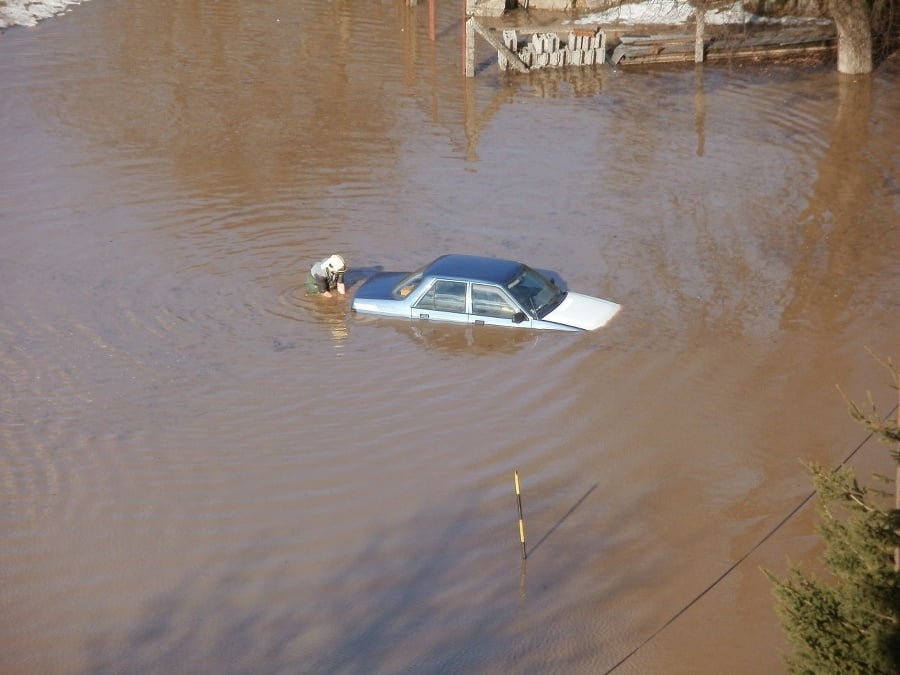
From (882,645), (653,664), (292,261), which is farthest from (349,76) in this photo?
(882,645)

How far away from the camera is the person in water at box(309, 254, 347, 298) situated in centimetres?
1578

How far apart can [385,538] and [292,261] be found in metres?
8.11

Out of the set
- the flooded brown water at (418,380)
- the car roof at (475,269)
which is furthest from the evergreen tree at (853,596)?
the car roof at (475,269)

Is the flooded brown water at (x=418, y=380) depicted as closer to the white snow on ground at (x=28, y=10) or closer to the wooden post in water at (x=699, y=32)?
the wooden post in water at (x=699, y=32)

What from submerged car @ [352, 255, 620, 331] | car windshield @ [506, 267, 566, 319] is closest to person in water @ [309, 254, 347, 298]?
submerged car @ [352, 255, 620, 331]

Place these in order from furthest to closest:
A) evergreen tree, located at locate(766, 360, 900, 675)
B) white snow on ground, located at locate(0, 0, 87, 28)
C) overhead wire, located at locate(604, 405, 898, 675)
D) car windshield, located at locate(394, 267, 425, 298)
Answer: white snow on ground, located at locate(0, 0, 87, 28) < car windshield, located at locate(394, 267, 425, 298) < overhead wire, located at locate(604, 405, 898, 675) < evergreen tree, located at locate(766, 360, 900, 675)

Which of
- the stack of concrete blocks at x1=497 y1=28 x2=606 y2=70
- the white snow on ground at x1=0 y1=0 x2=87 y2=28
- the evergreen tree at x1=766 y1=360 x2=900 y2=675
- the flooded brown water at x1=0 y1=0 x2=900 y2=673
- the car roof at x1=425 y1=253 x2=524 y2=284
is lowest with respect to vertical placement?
the flooded brown water at x1=0 y1=0 x2=900 y2=673

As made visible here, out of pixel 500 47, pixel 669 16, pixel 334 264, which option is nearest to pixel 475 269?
pixel 334 264

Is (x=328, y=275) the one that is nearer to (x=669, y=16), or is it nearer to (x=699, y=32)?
(x=699, y=32)

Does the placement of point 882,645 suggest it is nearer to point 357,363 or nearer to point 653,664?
point 653,664

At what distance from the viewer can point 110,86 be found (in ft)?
90.9

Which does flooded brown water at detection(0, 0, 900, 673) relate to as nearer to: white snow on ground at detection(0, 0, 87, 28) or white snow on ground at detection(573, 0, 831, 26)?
white snow on ground at detection(573, 0, 831, 26)

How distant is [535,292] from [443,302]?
1.33 m

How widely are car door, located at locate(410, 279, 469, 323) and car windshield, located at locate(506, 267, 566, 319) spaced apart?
724 millimetres
